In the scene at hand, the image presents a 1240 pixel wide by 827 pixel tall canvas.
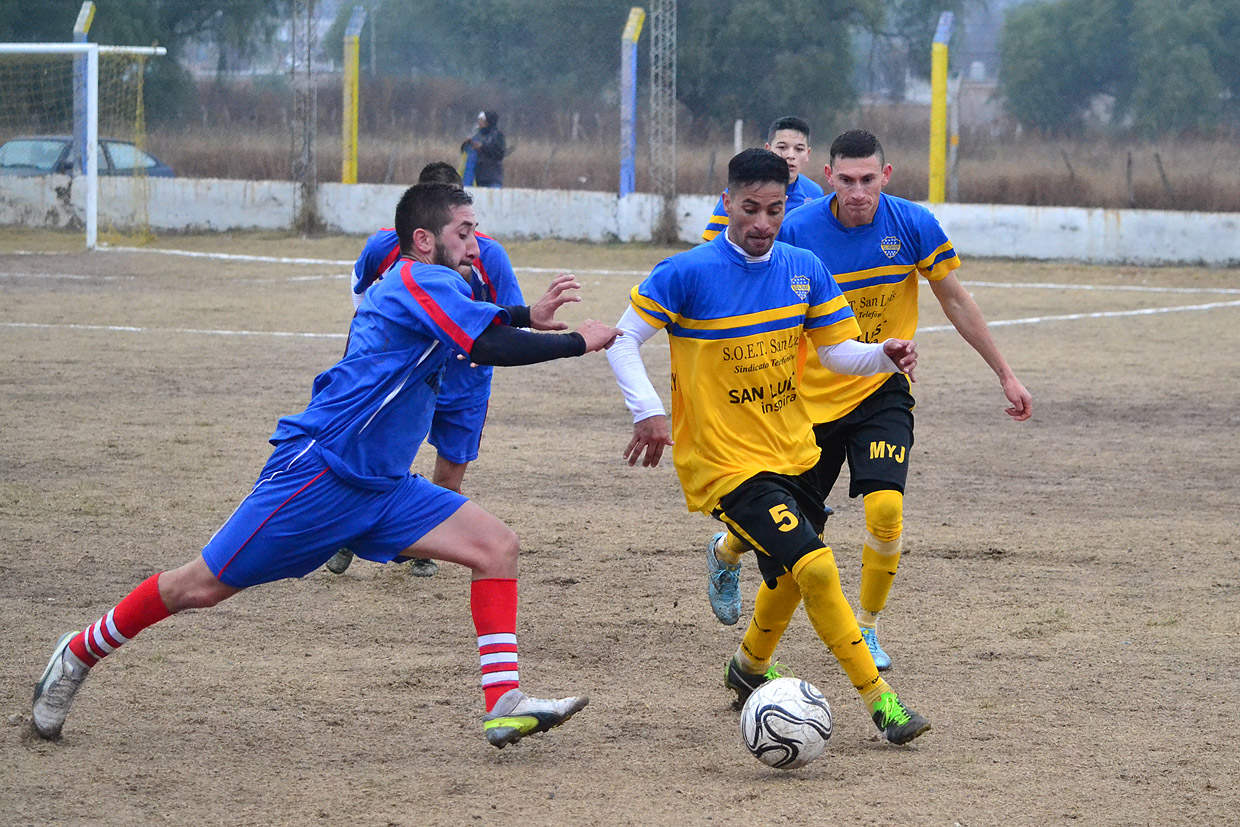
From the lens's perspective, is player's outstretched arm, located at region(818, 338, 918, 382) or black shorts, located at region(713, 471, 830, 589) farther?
player's outstretched arm, located at region(818, 338, 918, 382)

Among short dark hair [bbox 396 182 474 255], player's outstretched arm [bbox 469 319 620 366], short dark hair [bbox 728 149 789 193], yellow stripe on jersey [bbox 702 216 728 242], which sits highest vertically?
short dark hair [bbox 728 149 789 193]

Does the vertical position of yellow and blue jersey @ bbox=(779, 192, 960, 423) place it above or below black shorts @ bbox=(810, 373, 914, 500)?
above

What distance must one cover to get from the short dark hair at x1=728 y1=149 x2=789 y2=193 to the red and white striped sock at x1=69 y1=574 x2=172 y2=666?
87.0 inches

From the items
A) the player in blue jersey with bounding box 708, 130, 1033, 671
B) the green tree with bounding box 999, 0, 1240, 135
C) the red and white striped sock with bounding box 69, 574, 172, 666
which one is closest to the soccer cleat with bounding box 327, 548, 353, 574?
the player in blue jersey with bounding box 708, 130, 1033, 671

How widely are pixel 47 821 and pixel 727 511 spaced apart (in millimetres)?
2183

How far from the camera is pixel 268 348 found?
13398 millimetres

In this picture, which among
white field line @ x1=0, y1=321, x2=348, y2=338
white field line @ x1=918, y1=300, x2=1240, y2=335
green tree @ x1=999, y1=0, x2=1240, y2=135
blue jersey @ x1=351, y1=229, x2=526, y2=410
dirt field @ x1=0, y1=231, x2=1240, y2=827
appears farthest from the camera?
green tree @ x1=999, y1=0, x2=1240, y2=135

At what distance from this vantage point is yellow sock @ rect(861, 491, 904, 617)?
5328 mm

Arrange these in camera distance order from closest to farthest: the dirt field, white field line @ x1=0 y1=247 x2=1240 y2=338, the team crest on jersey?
1. the dirt field
2. the team crest on jersey
3. white field line @ x1=0 y1=247 x2=1240 y2=338

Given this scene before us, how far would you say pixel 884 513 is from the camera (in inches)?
209

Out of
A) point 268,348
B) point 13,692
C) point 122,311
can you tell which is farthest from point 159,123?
point 13,692

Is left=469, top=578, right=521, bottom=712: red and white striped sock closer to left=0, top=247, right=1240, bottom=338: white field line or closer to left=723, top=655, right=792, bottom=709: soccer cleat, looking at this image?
left=723, top=655, right=792, bottom=709: soccer cleat

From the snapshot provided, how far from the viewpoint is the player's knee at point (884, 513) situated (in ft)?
17.5

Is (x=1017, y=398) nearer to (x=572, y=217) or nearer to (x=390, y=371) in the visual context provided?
(x=390, y=371)
